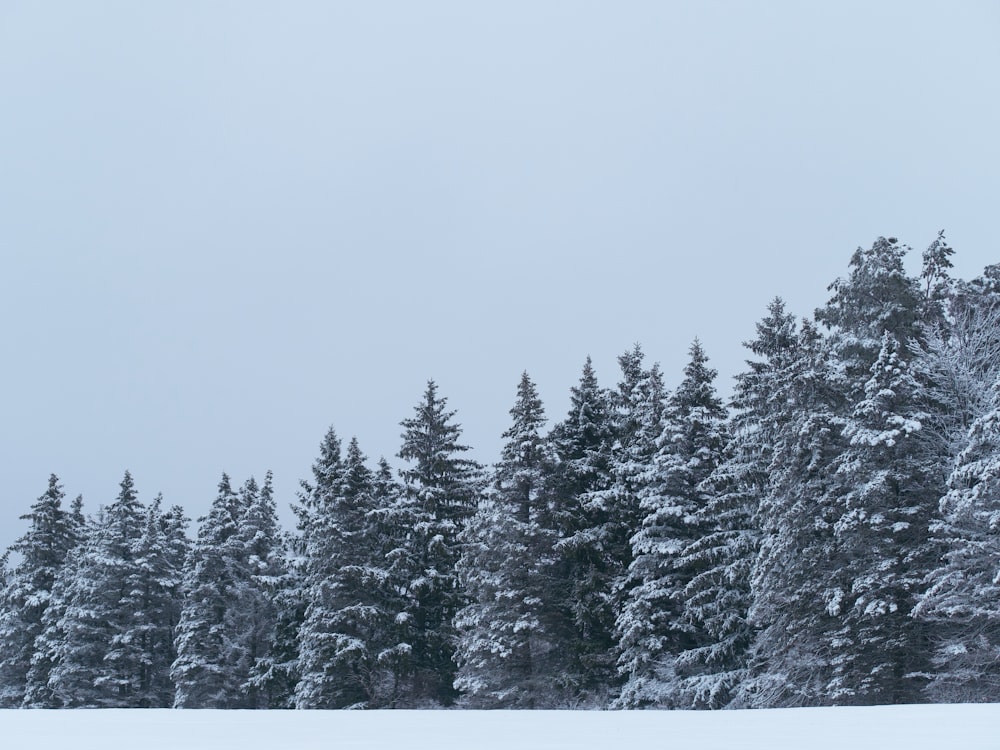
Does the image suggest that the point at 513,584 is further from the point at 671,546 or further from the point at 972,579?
the point at 972,579

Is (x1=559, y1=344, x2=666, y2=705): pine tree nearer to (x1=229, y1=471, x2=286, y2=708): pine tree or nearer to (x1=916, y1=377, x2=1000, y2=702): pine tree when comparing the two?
(x1=916, y1=377, x2=1000, y2=702): pine tree

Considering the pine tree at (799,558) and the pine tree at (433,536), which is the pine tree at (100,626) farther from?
the pine tree at (799,558)

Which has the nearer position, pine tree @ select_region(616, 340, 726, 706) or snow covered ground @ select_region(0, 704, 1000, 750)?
snow covered ground @ select_region(0, 704, 1000, 750)

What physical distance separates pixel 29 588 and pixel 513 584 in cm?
3411

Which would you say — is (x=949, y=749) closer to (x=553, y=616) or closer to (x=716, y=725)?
(x=716, y=725)

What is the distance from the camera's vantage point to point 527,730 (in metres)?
5.38

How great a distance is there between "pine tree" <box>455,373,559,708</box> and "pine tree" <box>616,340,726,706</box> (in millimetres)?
3709

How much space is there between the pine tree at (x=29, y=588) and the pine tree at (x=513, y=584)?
30533 mm

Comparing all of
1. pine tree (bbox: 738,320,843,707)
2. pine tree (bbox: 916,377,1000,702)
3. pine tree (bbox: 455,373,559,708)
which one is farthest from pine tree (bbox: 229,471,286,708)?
pine tree (bbox: 916,377,1000,702)

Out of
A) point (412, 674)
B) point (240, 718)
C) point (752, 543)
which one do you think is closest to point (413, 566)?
point (412, 674)

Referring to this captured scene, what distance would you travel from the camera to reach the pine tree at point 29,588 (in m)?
51.1

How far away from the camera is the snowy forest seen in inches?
987

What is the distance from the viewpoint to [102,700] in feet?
149

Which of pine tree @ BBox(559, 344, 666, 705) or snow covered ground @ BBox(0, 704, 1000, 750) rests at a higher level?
pine tree @ BBox(559, 344, 666, 705)
